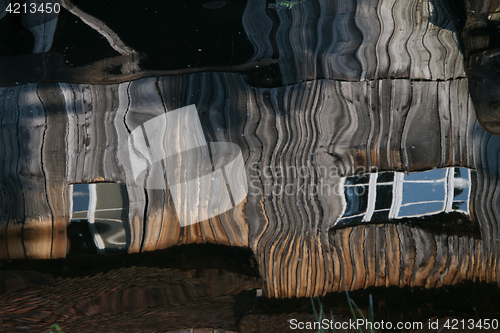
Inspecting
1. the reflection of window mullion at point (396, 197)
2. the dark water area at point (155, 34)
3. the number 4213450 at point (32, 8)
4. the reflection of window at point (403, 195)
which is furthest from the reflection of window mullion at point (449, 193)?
the number 4213450 at point (32, 8)

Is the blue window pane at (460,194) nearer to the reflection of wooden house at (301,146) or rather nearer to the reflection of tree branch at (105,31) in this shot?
the reflection of wooden house at (301,146)

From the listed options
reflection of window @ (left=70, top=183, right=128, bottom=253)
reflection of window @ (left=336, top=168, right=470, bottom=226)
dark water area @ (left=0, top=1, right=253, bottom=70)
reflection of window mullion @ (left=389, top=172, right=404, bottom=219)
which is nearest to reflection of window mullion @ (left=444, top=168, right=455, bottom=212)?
reflection of window @ (left=336, top=168, right=470, bottom=226)

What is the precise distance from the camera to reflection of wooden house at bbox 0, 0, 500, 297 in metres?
1.03

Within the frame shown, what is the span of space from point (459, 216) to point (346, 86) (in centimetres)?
68

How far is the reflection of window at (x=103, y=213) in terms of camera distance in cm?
103

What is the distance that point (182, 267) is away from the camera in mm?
1036

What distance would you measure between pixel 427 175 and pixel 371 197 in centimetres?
24

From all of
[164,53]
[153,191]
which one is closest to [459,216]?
[153,191]

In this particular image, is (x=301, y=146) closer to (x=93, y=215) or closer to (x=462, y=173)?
(x=462, y=173)

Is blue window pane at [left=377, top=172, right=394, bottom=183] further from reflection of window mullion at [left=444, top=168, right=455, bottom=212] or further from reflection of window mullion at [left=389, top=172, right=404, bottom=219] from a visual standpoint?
reflection of window mullion at [left=444, top=168, right=455, bottom=212]

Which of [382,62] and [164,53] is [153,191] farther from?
[382,62]

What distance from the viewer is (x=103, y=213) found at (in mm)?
1039

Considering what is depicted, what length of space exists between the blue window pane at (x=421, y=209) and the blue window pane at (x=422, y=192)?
20 millimetres

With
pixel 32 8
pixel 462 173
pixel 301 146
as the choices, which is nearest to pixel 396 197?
pixel 462 173
